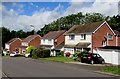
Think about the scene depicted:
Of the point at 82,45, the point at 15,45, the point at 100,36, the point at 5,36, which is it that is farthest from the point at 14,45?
the point at 100,36

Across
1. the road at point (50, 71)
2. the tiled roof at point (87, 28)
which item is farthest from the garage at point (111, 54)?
Answer: the tiled roof at point (87, 28)

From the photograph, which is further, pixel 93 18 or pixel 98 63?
pixel 93 18

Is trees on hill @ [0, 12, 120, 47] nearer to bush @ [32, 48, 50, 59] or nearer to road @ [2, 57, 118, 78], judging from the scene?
bush @ [32, 48, 50, 59]

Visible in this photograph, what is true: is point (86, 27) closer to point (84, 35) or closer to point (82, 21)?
point (84, 35)

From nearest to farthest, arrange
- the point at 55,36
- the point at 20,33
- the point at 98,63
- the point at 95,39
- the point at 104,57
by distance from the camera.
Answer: the point at 98,63, the point at 104,57, the point at 95,39, the point at 55,36, the point at 20,33

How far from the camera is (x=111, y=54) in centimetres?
3922

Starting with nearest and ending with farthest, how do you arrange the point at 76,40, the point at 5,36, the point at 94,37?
the point at 94,37 → the point at 76,40 → the point at 5,36

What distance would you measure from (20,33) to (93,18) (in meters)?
74.8

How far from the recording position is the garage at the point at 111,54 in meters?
37.7

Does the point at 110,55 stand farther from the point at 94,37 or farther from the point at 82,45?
the point at 82,45

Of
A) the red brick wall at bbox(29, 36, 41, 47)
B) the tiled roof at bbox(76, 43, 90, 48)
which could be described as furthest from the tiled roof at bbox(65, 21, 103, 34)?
the red brick wall at bbox(29, 36, 41, 47)

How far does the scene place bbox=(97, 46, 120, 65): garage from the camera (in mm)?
37656

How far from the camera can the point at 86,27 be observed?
56.5 metres

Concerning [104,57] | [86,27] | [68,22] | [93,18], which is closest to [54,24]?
[68,22]
